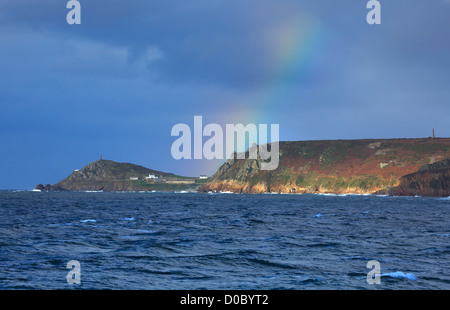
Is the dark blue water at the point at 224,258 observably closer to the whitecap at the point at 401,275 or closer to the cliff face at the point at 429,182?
the whitecap at the point at 401,275

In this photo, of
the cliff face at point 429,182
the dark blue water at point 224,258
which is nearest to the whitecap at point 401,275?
the dark blue water at point 224,258

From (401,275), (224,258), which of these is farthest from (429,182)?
(401,275)

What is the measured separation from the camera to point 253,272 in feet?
81.2

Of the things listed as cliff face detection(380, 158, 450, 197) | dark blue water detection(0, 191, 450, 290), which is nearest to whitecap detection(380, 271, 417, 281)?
dark blue water detection(0, 191, 450, 290)

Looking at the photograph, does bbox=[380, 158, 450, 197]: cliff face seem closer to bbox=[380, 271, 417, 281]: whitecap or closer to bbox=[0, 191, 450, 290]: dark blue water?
bbox=[0, 191, 450, 290]: dark blue water

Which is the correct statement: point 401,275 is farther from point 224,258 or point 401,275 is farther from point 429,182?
point 429,182

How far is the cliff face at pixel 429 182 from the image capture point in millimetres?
176613

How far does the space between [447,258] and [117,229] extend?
108 feet

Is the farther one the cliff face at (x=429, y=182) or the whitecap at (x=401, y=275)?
the cliff face at (x=429, y=182)

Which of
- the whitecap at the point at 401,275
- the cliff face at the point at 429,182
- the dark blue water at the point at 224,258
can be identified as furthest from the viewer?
the cliff face at the point at 429,182

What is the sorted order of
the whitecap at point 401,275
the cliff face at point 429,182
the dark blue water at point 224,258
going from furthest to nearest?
the cliff face at point 429,182 → the whitecap at point 401,275 → the dark blue water at point 224,258

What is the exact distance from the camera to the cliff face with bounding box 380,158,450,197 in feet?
579

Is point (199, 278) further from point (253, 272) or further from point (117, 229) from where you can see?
point (117, 229)

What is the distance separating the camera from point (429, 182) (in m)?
184
